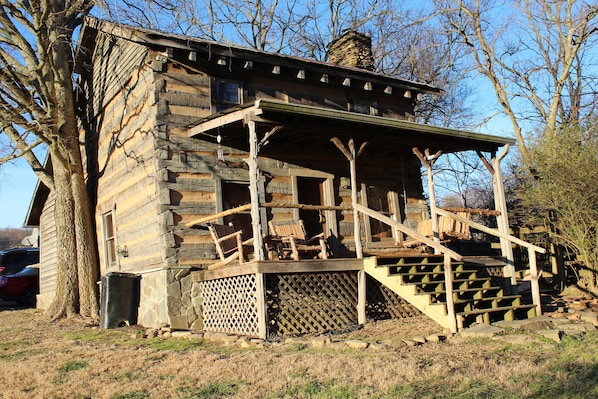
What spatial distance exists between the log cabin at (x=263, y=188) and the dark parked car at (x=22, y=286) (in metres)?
5.80

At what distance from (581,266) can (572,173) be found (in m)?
2.28

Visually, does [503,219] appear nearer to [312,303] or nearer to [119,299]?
[312,303]

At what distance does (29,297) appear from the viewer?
1897 cm

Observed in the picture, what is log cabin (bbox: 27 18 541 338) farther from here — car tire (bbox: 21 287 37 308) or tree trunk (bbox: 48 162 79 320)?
car tire (bbox: 21 287 37 308)

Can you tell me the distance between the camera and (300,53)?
28.0 metres

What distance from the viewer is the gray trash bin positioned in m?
11.7

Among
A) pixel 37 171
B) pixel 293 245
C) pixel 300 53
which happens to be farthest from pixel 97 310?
pixel 300 53

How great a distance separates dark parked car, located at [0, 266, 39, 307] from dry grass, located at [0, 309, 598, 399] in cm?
1057

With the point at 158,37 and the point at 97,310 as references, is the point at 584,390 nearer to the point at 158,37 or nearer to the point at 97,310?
the point at 158,37

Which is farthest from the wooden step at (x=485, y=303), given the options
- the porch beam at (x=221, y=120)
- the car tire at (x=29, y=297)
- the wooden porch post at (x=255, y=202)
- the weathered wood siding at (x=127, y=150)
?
the car tire at (x=29, y=297)

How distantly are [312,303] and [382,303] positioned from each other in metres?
1.80

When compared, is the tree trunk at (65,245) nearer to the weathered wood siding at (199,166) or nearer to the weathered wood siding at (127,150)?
the weathered wood siding at (127,150)

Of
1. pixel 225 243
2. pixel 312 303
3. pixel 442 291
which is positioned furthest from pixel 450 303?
pixel 225 243

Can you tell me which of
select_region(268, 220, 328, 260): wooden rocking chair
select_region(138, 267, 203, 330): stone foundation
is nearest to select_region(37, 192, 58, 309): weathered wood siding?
select_region(138, 267, 203, 330): stone foundation
